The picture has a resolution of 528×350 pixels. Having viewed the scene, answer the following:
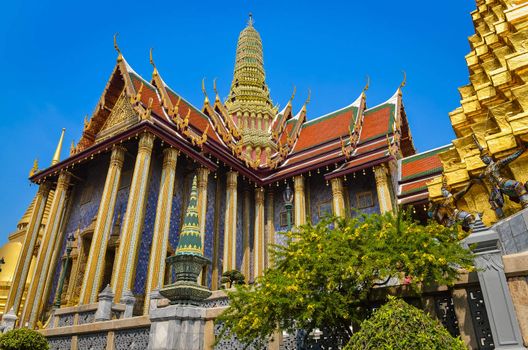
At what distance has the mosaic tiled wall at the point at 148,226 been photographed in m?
12.0

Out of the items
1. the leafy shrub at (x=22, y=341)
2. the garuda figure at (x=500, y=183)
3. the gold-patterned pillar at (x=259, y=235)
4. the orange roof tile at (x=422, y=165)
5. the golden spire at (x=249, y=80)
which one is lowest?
the leafy shrub at (x=22, y=341)

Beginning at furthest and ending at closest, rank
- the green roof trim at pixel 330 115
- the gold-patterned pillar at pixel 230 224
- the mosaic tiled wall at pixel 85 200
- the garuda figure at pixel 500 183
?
1. the green roof trim at pixel 330 115
2. the mosaic tiled wall at pixel 85 200
3. the gold-patterned pillar at pixel 230 224
4. the garuda figure at pixel 500 183

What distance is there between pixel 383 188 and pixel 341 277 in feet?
36.0

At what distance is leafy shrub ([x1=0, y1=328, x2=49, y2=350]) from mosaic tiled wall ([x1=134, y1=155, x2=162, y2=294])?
14.7ft

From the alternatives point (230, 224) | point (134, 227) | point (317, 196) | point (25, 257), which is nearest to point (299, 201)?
point (317, 196)

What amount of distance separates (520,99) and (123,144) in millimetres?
11883

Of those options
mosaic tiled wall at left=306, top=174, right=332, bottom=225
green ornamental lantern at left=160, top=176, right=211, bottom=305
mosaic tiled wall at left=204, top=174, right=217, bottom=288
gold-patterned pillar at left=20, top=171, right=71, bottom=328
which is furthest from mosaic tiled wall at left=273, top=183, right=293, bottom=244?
green ornamental lantern at left=160, top=176, right=211, bottom=305

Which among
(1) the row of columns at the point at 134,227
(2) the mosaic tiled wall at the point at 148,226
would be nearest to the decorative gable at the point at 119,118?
(1) the row of columns at the point at 134,227

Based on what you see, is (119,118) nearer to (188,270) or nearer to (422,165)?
(188,270)

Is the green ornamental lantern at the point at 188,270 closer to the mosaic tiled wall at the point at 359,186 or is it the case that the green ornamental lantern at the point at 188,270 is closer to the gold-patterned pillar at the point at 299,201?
the gold-patterned pillar at the point at 299,201

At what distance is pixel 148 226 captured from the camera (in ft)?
42.5

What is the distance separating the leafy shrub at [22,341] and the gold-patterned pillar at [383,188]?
11.2m

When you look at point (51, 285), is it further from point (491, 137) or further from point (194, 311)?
point (491, 137)

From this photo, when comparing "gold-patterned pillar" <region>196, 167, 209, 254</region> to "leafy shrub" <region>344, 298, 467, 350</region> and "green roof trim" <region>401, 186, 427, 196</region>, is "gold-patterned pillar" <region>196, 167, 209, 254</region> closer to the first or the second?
"green roof trim" <region>401, 186, 427, 196</region>
